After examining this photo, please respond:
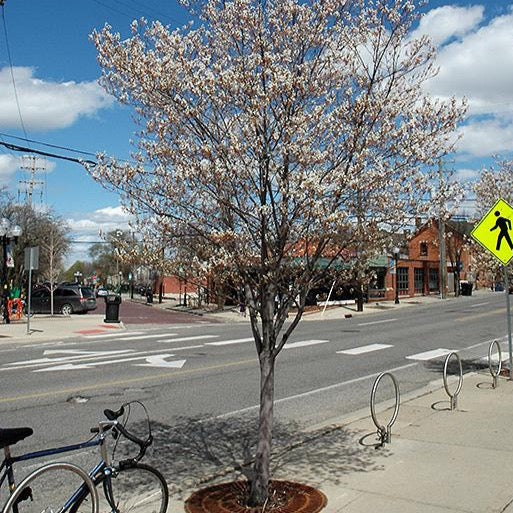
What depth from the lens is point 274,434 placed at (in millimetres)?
7945

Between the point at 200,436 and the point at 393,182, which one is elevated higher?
the point at 393,182

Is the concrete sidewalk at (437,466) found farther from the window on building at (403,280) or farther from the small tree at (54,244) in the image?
the small tree at (54,244)

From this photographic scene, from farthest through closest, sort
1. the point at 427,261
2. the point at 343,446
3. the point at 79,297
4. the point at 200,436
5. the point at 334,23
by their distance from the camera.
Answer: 1. the point at 427,261
2. the point at 79,297
3. the point at 200,436
4. the point at 343,446
5. the point at 334,23

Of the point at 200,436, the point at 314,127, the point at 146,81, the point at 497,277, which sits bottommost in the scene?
the point at 200,436

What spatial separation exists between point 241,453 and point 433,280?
5663 centimetres

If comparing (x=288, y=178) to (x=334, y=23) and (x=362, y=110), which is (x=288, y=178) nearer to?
(x=362, y=110)

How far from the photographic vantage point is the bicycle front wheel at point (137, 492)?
13.2ft

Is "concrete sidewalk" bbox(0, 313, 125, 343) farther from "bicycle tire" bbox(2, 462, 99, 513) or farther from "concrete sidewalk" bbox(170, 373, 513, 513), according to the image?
"bicycle tire" bbox(2, 462, 99, 513)

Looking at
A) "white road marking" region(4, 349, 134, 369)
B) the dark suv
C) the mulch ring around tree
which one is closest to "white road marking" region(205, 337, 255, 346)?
"white road marking" region(4, 349, 134, 369)

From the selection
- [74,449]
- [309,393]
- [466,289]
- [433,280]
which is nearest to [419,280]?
[433,280]

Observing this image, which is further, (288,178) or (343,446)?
(343,446)

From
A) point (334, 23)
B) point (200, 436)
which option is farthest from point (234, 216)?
point (200, 436)

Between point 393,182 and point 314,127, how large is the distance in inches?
28.9

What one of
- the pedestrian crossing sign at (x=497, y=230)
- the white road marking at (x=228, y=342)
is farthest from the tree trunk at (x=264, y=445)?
the white road marking at (x=228, y=342)
